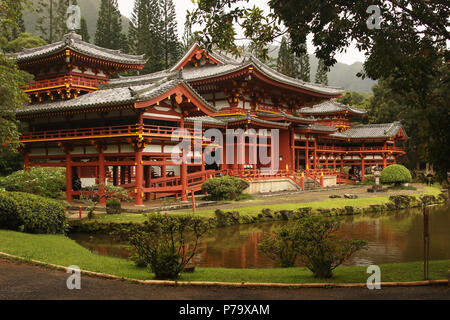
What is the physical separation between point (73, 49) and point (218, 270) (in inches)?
821

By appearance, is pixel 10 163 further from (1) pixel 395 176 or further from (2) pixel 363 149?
(2) pixel 363 149

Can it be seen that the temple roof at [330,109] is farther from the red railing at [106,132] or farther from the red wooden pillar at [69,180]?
the red wooden pillar at [69,180]

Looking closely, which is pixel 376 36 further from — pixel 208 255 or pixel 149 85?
pixel 149 85

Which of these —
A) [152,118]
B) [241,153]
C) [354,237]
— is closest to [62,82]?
[152,118]

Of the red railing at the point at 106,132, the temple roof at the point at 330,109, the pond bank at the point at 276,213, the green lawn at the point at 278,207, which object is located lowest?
the pond bank at the point at 276,213

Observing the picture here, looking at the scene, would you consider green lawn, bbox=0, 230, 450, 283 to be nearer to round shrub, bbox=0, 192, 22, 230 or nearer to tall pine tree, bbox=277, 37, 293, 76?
round shrub, bbox=0, 192, 22, 230

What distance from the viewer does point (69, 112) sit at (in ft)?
76.7

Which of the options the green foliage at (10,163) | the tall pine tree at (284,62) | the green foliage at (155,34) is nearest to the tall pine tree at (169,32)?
the green foliage at (155,34)

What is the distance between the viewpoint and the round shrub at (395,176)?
34469 mm

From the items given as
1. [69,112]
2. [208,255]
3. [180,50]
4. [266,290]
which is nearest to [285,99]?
[69,112]

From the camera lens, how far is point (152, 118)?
2253cm

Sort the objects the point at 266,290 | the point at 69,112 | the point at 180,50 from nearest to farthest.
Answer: the point at 266,290
the point at 69,112
the point at 180,50

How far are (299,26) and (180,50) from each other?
190ft

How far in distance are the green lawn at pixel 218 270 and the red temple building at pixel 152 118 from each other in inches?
359
